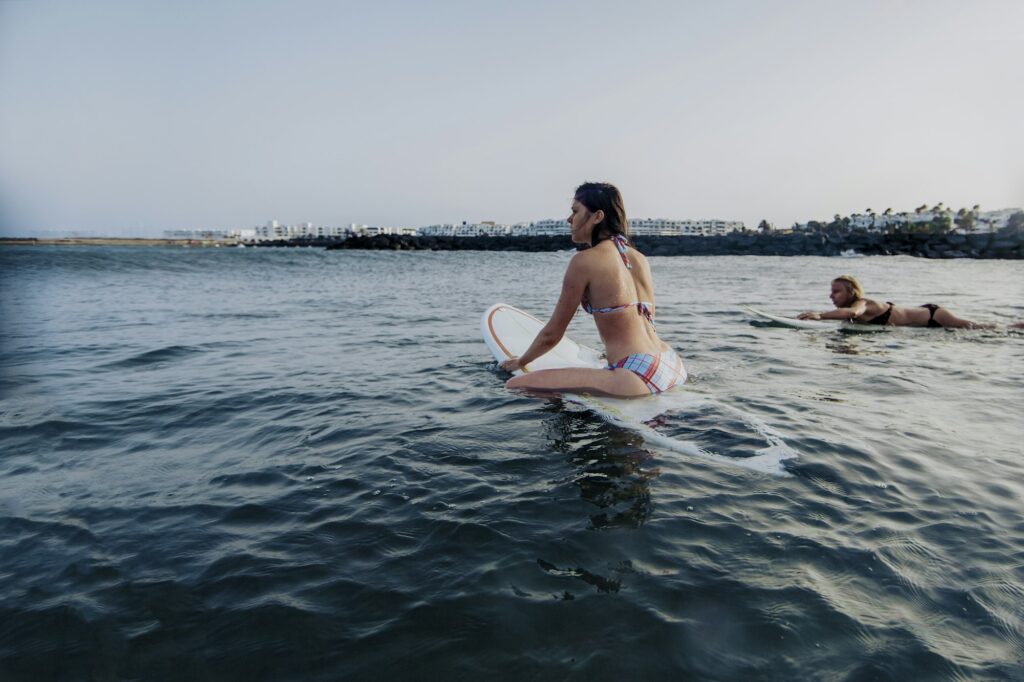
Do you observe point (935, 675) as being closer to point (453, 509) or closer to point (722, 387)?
point (453, 509)

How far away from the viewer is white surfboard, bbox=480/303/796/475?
4.23 m

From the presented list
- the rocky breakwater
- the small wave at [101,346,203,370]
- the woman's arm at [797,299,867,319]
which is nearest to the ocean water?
the small wave at [101,346,203,370]

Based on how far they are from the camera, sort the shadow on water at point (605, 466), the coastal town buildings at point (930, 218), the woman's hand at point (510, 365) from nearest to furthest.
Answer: the shadow on water at point (605, 466)
the woman's hand at point (510, 365)
the coastal town buildings at point (930, 218)

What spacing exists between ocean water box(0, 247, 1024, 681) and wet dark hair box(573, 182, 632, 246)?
1.72 metres

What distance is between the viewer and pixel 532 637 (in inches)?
93.0

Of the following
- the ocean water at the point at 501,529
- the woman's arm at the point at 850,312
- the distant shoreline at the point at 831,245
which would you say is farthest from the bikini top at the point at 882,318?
the distant shoreline at the point at 831,245

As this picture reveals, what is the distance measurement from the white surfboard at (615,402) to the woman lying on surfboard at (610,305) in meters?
0.16

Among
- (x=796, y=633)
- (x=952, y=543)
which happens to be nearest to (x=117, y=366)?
(x=796, y=633)

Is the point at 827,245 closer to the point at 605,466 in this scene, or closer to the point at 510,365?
the point at 510,365

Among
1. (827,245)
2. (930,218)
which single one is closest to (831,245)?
(827,245)

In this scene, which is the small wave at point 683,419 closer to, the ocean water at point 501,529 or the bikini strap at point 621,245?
the ocean water at point 501,529

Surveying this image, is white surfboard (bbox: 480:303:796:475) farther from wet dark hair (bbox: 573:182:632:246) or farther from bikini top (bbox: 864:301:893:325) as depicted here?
bikini top (bbox: 864:301:893:325)

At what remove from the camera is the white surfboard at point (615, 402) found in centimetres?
423

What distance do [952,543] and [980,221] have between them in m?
167
